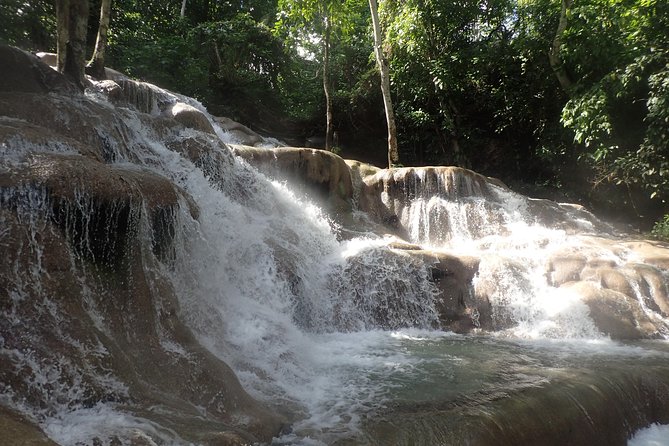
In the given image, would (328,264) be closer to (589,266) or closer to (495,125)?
(589,266)

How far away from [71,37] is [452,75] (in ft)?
36.2

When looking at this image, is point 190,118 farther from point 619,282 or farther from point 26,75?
point 619,282

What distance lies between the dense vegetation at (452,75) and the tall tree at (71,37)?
4.27 meters

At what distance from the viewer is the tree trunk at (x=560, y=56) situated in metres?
12.3

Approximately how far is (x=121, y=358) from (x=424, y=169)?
9.47 m

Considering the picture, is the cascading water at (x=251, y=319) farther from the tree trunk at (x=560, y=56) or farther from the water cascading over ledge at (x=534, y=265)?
the tree trunk at (x=560, y=56)

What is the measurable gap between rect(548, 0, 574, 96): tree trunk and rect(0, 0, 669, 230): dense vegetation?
0.04 m

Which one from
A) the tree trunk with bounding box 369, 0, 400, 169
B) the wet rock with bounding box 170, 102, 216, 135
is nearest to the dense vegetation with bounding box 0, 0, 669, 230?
the tree trunk with bounding box 369, 0, 400, 169

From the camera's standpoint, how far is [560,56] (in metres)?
13.2

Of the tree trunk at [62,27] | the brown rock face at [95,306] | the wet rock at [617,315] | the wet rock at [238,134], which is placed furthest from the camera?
the wet rock at [238,134]

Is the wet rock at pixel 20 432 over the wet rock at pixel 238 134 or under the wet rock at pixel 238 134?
under

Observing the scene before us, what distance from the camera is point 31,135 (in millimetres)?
→ 4922

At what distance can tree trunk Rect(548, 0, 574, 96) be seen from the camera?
12258mm

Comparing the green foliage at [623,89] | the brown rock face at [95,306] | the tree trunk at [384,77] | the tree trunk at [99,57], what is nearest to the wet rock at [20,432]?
the brown rock face at [95,306]
